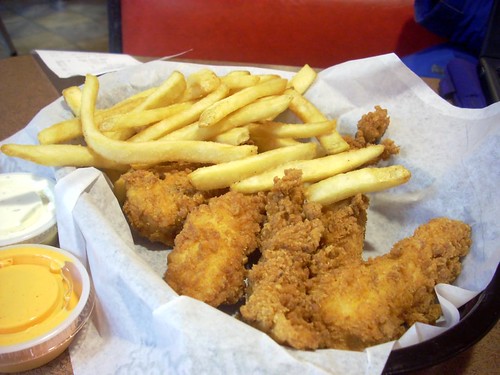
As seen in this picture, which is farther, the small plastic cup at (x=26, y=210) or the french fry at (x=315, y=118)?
the french fry at (x=315, y=118)

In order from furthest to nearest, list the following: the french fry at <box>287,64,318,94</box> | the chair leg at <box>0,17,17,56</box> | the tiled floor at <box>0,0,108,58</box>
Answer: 1. the tiled floor at <box>0,0,108,58</box>
2. the chair leg at <box>0,17,17,56</box>
3. the french fry at <box>287,64,318,94</box>

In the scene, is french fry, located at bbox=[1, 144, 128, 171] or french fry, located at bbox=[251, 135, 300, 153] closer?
french fry, located at bbox=[1, 144, 128, 171]

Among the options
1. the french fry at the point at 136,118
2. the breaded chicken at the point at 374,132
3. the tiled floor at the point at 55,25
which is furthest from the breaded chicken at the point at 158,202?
the tiled floor at the point at 55,25

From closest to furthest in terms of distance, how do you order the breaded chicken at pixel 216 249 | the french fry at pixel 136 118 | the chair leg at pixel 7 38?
the breaded chicken at pixel 216 249
the french fry at pixel 136 118
the chair leg at pixel 7 38

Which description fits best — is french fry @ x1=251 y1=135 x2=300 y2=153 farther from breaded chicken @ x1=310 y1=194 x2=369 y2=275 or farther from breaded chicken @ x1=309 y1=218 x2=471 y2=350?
breaded chicken @ x1=309 y1=218 x2=471 y2=350

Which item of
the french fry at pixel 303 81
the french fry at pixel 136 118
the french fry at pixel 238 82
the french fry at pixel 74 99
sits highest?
the french fry at pixel 238 82

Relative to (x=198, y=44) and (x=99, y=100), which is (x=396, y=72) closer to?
(x=99, y=100)

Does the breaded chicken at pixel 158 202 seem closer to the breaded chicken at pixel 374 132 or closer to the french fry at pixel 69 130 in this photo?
the french fry at pixel 69 130

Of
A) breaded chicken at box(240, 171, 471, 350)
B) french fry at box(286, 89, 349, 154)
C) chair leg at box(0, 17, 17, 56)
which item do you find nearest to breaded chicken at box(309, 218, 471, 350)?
breaded chicken at box(240, 171, 471, 350)
